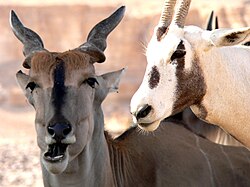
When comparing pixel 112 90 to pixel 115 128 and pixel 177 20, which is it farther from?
pixel 115 128

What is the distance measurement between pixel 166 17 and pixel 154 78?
1.50 ft

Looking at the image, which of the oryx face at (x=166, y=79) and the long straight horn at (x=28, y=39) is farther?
the long straight horn at (x=28, y=39)

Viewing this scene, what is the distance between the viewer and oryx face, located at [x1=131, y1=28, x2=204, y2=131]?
4566 millimetres

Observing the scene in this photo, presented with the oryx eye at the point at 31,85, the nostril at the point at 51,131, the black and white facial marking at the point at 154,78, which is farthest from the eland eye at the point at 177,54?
the oryx eye at the point at 31,85

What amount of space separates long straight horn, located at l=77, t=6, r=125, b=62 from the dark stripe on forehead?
28 centimetres

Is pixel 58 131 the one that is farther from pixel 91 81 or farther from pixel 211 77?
pixel 211 77

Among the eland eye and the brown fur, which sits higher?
the eland eye

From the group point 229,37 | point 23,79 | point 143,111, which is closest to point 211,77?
point 229,37

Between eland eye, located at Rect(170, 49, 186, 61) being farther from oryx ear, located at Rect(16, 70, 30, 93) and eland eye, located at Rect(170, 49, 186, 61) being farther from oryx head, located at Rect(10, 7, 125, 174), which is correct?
oryx ear, located at Rect(16, 70, 30, 93)

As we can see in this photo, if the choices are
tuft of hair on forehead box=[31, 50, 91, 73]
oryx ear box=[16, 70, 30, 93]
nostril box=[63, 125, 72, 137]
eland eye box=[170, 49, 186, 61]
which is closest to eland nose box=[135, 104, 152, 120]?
eland eye box=[170, 49, 186, 61]

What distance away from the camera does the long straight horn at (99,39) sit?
520 cm

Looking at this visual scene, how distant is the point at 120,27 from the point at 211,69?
12111 millimetres

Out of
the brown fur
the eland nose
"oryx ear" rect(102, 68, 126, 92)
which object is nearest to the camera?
the eland nose

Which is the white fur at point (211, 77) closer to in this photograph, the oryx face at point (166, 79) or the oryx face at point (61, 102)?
the oryx face at point (166, 79)
